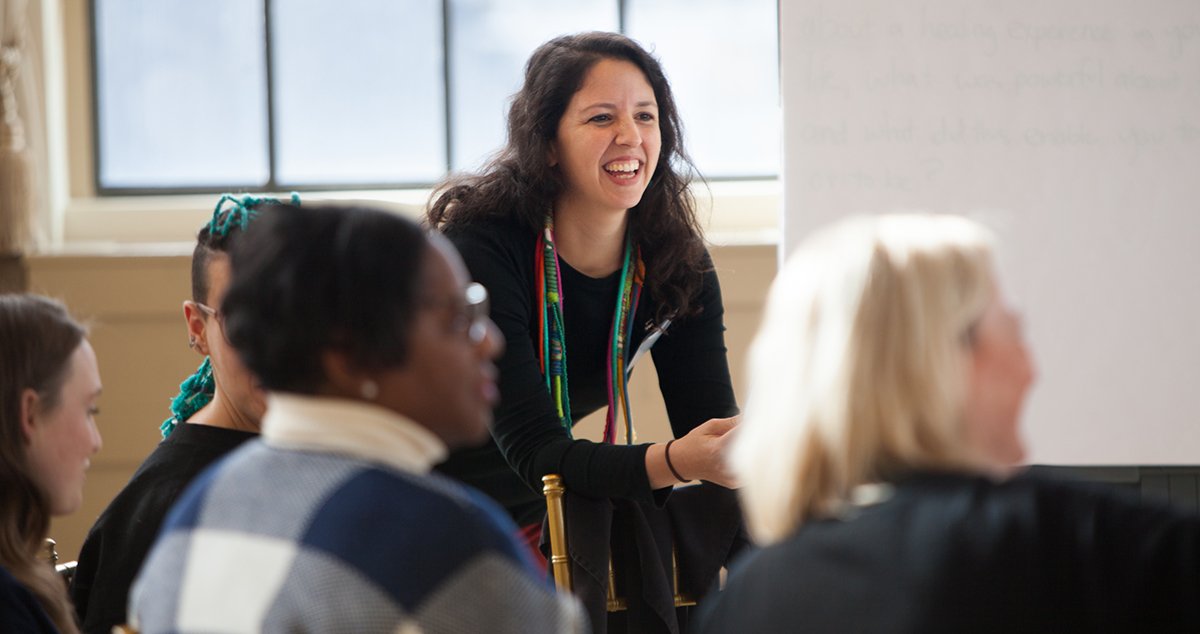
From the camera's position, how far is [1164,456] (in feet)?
11.2

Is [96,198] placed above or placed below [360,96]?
below

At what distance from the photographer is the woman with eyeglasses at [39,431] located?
154 centimetres

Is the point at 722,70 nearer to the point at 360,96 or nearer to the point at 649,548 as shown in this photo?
the point at 360,96

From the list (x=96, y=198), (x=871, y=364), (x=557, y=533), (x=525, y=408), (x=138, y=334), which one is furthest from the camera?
(x=96, y=198)

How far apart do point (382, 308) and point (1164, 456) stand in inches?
115

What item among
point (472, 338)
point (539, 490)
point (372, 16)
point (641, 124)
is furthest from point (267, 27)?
point (472, 338)

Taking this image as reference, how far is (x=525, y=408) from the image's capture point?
92.4 inches

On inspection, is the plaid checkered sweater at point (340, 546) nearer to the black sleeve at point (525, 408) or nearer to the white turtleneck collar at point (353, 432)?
the white turtleneck collar at point (353, 432)

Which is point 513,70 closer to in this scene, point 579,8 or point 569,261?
point 579,8

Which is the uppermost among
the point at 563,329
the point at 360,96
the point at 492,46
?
the point at 492,46

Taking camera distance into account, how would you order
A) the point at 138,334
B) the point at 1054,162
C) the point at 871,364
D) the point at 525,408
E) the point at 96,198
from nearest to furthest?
the point at 871,364
the point at 525,408
the point at 1054,162
the point at 138,334
the point at 96,198

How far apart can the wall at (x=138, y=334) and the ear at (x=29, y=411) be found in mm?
2873

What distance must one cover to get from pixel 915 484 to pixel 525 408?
135 cm

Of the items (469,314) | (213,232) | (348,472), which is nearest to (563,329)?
(213,232)
